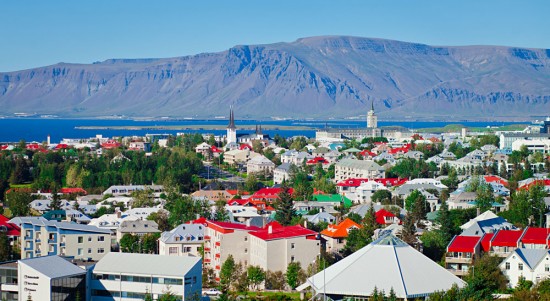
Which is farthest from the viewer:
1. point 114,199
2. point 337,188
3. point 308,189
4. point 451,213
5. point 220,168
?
point 220,168

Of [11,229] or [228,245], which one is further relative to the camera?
[11,229]

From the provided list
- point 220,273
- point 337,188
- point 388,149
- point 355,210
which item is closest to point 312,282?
point 220,273

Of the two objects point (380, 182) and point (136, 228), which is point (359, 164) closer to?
point (380, 182)

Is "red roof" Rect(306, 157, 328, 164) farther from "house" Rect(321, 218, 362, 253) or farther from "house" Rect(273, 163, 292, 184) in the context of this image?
"house" Rect(321, 218, 362, 253)

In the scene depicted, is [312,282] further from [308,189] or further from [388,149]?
[388,149]

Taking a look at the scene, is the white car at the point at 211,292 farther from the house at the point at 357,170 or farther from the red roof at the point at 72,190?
the house at the point at 357,170

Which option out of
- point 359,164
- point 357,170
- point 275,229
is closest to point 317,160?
point 359,164

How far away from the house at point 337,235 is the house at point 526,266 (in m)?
6.73

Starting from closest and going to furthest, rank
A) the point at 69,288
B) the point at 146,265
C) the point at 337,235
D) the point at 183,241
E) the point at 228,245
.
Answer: the point at 69,288, the point at 146,265, the point at 228,245, the point at 183,241, the point at 337,235

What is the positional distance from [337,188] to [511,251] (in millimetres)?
29697

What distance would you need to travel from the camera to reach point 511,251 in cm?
3391

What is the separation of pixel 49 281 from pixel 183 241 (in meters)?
10.9

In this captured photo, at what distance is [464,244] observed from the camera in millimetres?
34500

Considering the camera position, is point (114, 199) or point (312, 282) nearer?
point (312, 282)
